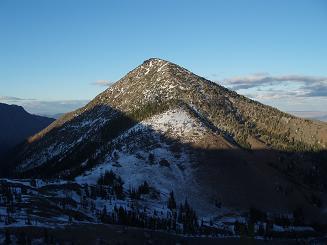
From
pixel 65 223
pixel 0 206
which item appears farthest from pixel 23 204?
pixel 65 223

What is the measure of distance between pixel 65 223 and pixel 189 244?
151ft

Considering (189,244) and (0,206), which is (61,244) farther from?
(189,244)

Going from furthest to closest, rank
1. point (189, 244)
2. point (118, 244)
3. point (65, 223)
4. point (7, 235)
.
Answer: point (189, 244) < point (65, 223) < point (118, 244) < point (7, 235)

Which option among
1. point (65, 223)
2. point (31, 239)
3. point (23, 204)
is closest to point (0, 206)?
point (23, 204)

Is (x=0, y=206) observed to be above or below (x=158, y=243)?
above

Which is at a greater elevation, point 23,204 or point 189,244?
point 23,204

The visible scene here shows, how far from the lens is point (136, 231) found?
191 metres

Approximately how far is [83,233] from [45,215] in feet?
82.3

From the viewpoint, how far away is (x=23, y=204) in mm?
199125

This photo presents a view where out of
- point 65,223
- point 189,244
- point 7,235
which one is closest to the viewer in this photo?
point 7,235

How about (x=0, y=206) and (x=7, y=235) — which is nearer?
(x=7, y=235)

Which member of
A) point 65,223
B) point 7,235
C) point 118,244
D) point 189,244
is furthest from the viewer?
point 189,244

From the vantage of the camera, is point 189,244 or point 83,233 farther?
point 189,244

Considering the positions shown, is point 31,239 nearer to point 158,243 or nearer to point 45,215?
point 45,215
